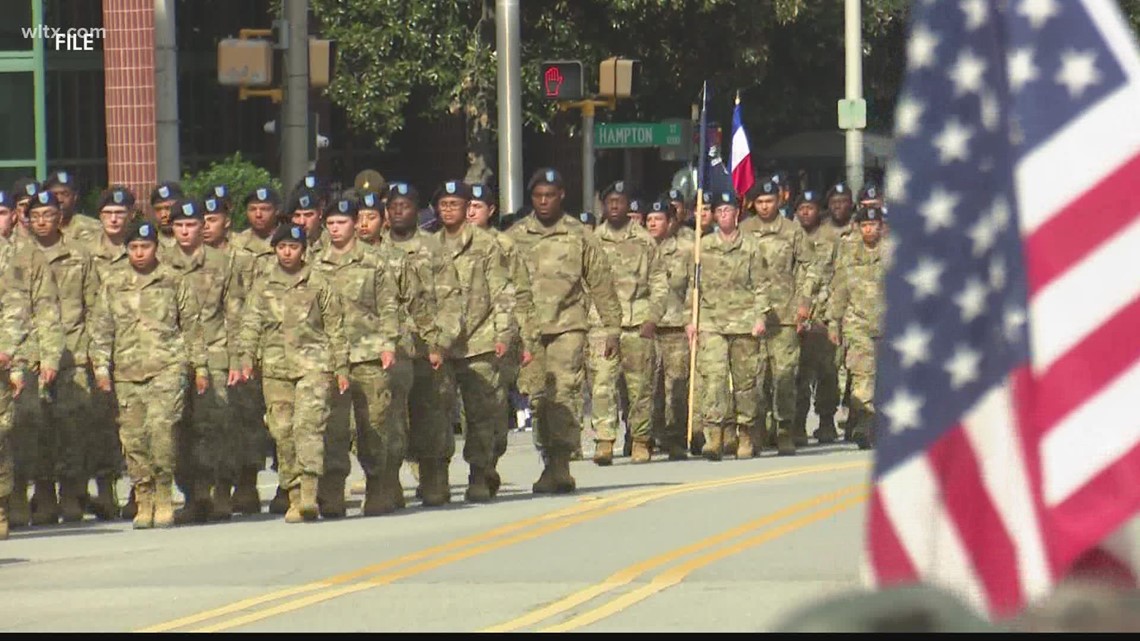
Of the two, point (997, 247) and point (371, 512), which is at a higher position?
point (997, 247)

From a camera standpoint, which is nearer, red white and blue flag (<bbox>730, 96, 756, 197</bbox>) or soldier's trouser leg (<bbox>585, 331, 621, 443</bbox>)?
soldier's trouser leg (<bbox>585, 331, 621, 443</bbox>)

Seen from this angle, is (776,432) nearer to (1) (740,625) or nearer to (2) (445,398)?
(2) (445,398)

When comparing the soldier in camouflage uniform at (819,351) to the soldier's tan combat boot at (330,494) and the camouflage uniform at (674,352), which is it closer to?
the camouflage uniform at (674,352)

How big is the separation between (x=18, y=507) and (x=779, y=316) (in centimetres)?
737

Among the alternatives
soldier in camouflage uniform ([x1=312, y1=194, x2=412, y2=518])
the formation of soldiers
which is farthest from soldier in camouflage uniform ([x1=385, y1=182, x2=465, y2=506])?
soldier in camouflage uniform ([x1=312, y1=194, x2=412, y2=518])

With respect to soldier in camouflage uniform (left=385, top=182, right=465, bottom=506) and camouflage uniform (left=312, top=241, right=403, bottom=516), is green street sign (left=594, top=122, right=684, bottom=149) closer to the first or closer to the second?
soldier in camouflage uniform (left=385, top=182, right=465, bottom=506)

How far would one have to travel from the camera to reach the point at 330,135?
40.1 m

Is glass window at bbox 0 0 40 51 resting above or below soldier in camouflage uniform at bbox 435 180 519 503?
above

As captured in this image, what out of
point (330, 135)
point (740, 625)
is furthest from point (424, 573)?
point (330, 135)

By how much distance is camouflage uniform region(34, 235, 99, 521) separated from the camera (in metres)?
17.3

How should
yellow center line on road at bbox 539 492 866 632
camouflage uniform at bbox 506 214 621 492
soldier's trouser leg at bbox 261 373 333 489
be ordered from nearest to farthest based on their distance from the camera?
yellow center line on road at bbox 539 492 866 632
soldier's trouser leg at bbox 261 373 333 489
camouflage uniform at bbox 506 214 621 492

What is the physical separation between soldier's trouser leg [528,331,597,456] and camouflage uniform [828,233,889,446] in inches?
173
